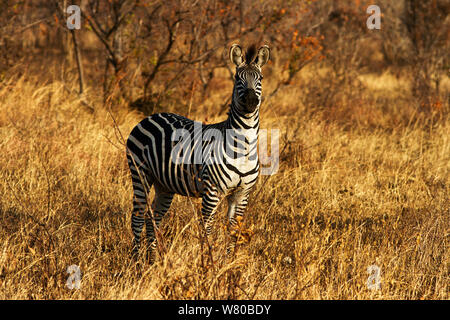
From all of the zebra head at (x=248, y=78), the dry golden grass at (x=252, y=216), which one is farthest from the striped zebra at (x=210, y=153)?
the dry golden grass at (x=252, y=216)

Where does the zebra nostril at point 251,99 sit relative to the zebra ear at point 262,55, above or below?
below

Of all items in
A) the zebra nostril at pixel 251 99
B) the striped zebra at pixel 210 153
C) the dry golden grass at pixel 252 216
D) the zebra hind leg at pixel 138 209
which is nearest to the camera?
the dry golden grass at pixel 252 216

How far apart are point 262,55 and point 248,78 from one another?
0.39 metres

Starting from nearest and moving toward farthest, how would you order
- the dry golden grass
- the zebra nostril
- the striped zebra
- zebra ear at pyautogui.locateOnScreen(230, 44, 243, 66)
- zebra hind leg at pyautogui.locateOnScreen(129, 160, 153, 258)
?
1. the dry golden grass
2. the zebra nostril
3. the striped zebra
4. zebra ear at pyautogui.locateOnScreen(230, 44, 243, 66)
5. zebra hind leg at pyautogui.locateOnScreen(129, 160, 153, 258)

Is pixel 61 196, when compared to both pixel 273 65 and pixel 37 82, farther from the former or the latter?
pixel 273 65

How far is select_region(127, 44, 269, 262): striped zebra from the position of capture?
4.07 meters

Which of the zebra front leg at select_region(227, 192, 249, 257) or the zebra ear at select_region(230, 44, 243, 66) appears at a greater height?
the zebra ear at select_region(230, 44, 243, 66)

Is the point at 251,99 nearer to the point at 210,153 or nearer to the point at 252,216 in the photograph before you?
the point at 210,153

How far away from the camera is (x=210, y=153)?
4191 mm

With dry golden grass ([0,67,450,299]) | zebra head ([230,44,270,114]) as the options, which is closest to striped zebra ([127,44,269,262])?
zebra head ([230,44,270,114])

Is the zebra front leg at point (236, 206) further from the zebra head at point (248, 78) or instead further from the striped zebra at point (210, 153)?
the zebra head at point (248, 78)

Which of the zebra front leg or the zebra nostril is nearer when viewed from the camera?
the zebra nostril

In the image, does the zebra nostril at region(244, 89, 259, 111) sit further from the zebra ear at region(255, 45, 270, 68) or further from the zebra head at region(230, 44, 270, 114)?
the zebra ear at region(255, 45, 270, 68)

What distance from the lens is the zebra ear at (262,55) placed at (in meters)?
4.23
